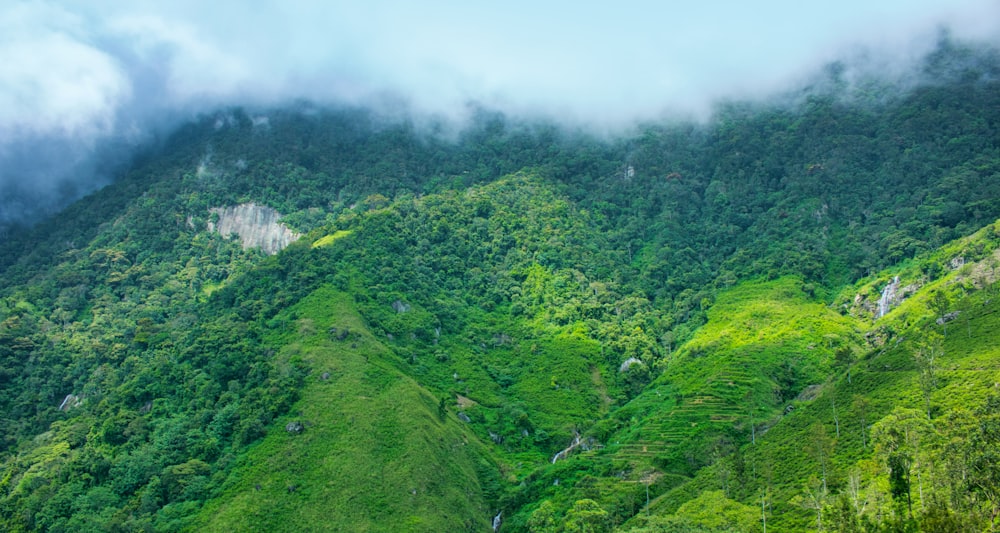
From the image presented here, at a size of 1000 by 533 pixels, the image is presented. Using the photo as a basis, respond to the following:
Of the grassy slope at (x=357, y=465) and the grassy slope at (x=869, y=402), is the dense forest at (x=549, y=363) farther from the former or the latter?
the grassy slope at (x=869, y=402)

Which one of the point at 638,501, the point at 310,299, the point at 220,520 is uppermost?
the point at 310,299

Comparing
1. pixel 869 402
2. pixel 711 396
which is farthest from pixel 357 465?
pixel 869 402

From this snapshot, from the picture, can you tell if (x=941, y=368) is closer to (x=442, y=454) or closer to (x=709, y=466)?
(x=709, y=466)

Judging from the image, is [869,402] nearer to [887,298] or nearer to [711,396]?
[711,396]

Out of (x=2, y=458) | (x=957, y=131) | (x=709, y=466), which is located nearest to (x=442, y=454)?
(x=709, y=466)

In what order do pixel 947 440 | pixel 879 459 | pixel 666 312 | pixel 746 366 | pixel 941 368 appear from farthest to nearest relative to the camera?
pixel 666 312, pixel 746 366, pixel 941 368, pixel 879 459, pixel 947 440

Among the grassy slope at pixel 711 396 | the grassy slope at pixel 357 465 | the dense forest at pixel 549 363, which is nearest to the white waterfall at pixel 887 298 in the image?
the dense forest at pixel 549 363

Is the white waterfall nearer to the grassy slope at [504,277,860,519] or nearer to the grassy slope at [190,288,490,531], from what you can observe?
the grassy slope at [504,277,860,519]
